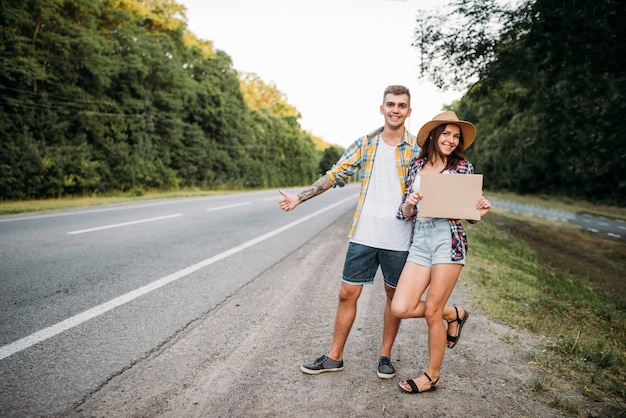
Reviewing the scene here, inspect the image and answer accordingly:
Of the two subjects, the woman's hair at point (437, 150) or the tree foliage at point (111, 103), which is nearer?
the woman's hair at point (437, 150)

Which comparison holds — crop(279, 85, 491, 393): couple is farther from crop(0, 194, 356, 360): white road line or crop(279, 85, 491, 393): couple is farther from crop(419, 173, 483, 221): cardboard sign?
crop(0, 194, 356, 360): white road line

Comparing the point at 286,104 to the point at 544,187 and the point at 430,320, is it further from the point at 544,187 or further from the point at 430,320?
the point at 430,320

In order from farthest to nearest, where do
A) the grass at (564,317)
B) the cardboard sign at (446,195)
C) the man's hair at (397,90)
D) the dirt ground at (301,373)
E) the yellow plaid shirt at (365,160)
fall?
1. the yellow plaid shirt at (365,160)
2. the man's hair at (397,90)
3. the grass at (564,317)
4. the cardboard sign at (446,195)
5. the dirt ground at (301,373)

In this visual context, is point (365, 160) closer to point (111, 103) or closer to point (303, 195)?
point (303, 195)

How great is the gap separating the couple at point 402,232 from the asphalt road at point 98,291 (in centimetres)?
155

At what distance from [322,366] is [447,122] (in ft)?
6.51

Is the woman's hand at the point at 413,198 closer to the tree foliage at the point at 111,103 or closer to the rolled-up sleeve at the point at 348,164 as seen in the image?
the rolled-up sleeve at the point at 348,164

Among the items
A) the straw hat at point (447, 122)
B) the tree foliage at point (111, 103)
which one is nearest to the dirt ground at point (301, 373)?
the straw hat at point (447, 122)

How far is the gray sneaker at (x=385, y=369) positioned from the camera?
2883 millimetres

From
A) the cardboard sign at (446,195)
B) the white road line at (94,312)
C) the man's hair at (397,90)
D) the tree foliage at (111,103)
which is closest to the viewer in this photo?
the cardboard sign at (446,195)

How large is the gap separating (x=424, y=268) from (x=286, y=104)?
66608 millimetres

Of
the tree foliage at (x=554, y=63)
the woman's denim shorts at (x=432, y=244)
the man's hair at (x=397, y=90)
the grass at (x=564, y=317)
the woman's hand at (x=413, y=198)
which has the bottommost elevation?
the grass at (x=564, y=317)

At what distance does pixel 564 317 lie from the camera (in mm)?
4570

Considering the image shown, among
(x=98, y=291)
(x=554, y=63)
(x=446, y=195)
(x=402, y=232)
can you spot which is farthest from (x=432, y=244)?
(x=554, y=63)
